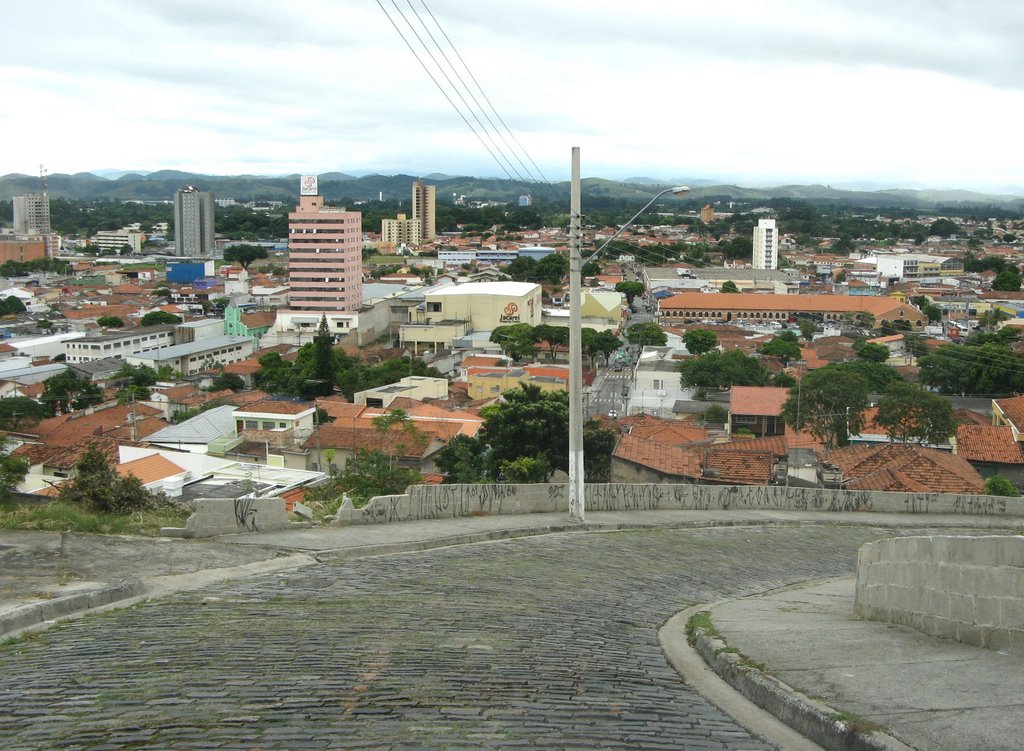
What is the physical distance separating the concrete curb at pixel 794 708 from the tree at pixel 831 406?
66.5 feet

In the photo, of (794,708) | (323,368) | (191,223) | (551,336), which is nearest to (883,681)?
(794,708)

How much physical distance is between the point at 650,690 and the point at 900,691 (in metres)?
1.23

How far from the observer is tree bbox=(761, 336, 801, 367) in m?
46.6

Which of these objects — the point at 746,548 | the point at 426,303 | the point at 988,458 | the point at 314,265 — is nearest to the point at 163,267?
the point at 314,265

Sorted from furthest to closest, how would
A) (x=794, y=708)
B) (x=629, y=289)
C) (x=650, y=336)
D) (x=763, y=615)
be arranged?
(x=629, y=289) → (x=650, y=336) → (x=763, y=615) → (x=794, y=708)

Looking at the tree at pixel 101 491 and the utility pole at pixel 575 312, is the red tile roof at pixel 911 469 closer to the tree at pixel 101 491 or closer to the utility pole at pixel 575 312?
the utility pole at pixel 575 312

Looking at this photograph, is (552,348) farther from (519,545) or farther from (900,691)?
(900,691)

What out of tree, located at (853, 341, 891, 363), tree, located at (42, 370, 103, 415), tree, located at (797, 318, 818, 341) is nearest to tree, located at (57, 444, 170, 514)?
tree, located at (42, 370, 103, 415)

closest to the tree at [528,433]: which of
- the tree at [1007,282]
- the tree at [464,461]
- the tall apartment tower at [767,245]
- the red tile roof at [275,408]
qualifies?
the tree at [464,461]

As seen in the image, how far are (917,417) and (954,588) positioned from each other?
18949 mm

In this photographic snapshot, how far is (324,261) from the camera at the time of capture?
65562 millimetres

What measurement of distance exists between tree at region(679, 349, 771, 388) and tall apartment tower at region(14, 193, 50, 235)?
132010mm

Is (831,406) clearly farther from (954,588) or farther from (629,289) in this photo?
(629,289)

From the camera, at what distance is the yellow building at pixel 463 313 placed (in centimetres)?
5588
